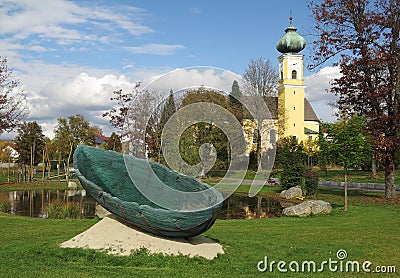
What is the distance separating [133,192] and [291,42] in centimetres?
5508

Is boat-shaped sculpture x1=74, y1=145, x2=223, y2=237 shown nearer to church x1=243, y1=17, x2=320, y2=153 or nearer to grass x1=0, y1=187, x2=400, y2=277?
grass x1=0, y1=187, x2=400, y2=277

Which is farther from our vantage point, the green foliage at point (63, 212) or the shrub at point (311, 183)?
Answer: the shrub at point (311, 183)

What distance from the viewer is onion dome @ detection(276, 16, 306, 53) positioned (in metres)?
61.1

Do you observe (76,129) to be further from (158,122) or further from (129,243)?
(129,243)

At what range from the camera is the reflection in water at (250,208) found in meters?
17.5

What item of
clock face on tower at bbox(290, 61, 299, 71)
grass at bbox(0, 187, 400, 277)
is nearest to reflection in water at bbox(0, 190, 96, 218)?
grass at bbox(0, 187, 400, 277)

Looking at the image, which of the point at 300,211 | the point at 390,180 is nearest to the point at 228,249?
the point at 300,211

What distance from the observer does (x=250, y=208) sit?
20062mm

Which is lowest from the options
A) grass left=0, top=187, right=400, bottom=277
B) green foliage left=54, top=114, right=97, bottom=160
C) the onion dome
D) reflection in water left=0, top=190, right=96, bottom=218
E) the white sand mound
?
reflection in water left=0, top=190, right=96, bottom=218

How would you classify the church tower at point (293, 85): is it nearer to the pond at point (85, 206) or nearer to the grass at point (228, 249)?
the pond at point (85, 206)

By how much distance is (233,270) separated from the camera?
299 inches

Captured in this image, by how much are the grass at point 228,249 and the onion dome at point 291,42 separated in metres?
49.1

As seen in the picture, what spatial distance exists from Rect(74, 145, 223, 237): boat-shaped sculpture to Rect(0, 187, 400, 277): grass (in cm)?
58

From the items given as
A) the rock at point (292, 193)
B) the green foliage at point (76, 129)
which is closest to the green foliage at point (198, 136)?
the rock at point (292, 193)
